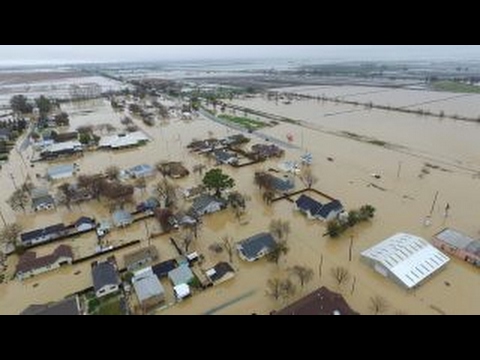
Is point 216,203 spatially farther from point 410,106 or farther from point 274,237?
point 410,106

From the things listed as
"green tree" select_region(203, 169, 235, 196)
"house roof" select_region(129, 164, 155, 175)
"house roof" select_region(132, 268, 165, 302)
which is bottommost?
"house roof" select_region(132, 268, 165, 302)

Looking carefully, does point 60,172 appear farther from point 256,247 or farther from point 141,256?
point 256,247

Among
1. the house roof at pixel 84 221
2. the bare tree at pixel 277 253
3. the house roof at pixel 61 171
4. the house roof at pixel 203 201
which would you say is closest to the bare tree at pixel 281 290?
the bare tree at pixel 277 253

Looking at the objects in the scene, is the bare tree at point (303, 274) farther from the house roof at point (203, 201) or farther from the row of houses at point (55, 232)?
the row of houses at point (55, 232)

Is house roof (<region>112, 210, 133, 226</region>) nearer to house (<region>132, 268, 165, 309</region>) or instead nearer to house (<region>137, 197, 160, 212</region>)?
house (<region>137, 197, 160, 212</region>)

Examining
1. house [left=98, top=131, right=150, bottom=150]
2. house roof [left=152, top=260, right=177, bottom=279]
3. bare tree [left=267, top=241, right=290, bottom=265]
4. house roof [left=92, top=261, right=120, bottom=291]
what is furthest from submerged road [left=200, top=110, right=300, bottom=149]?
house roof [left=92, top=261, right=120, bottom=291]

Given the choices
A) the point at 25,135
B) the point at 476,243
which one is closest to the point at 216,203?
the point at 476,243
